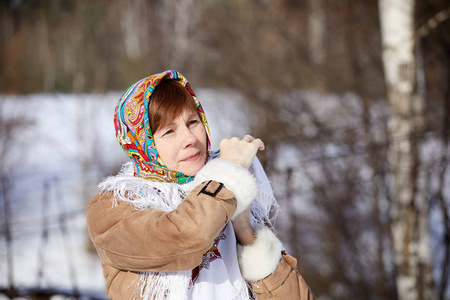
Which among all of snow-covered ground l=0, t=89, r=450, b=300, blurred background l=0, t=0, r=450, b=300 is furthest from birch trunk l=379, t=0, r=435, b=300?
snow-covered ground l=0, t=89, r=450, b=300

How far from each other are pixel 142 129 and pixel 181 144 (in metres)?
0.12

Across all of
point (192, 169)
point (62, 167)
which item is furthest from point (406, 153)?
point (62, 167)

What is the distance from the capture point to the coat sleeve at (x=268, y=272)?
1.45m

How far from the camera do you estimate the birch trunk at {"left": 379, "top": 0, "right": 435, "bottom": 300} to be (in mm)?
3992

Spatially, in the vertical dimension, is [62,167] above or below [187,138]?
A: below

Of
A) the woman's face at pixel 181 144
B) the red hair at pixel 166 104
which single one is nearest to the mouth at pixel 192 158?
the woman's face at pixel 181 144

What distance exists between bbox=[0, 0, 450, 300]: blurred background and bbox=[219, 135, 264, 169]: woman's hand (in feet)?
7.42

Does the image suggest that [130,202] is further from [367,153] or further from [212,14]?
[212,14]

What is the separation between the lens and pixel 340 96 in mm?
5422

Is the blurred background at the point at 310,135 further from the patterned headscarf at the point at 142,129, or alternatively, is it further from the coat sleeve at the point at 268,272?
the patterned headscarf at the point at 142,129

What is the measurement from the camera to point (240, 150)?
1.36 meters

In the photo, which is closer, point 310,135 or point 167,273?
point 167,273

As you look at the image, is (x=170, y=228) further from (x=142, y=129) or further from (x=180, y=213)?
(x=142, y=129)

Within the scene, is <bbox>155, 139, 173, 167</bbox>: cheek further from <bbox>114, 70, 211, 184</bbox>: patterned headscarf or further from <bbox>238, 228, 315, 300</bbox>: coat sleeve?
<bbox>238, 228, 315, 300</bbox>: coat sleeve
